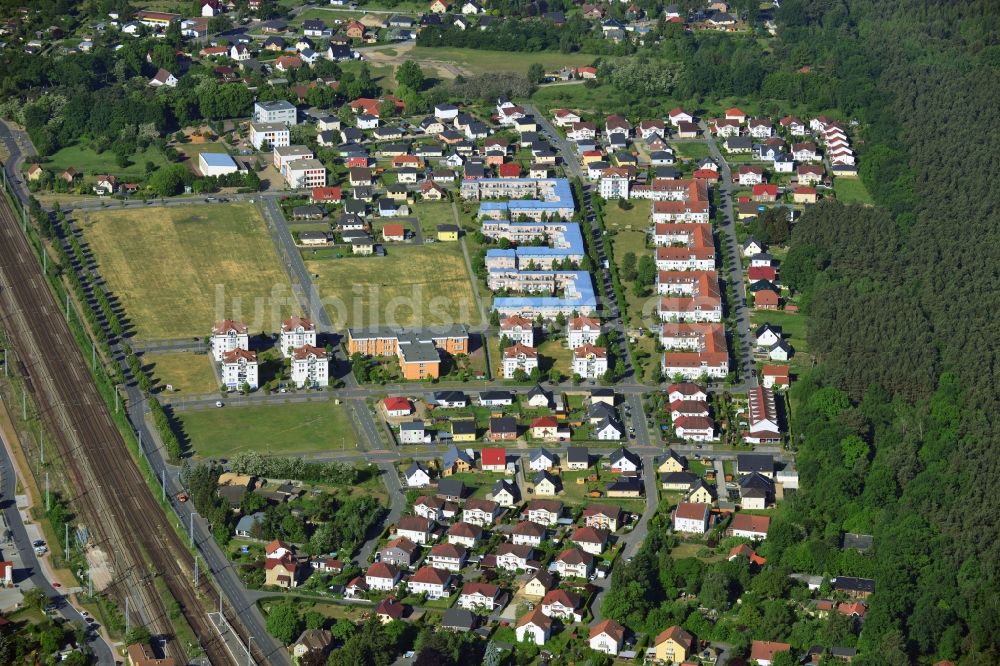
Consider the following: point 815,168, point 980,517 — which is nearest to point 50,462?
point 980,517

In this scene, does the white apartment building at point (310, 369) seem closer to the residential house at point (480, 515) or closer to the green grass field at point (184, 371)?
the green grass field at point (184, 371)

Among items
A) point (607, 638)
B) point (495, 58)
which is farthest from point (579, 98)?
point (607, 638)

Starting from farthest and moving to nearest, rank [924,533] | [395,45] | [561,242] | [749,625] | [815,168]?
[395,45]
[815,168]
[561,242]
[924,533]
[749,625]

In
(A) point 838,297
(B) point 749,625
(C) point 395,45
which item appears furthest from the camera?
(C) point 395,45

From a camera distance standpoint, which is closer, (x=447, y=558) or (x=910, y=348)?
(x=447, y=558)

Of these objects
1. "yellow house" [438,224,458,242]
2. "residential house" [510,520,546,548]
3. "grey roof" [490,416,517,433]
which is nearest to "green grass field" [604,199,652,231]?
"yellow house" [438,224,458,242]

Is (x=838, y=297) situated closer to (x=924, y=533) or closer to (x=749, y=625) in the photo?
(x=924, y=533)

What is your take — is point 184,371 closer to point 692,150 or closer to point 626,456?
point 626,456
